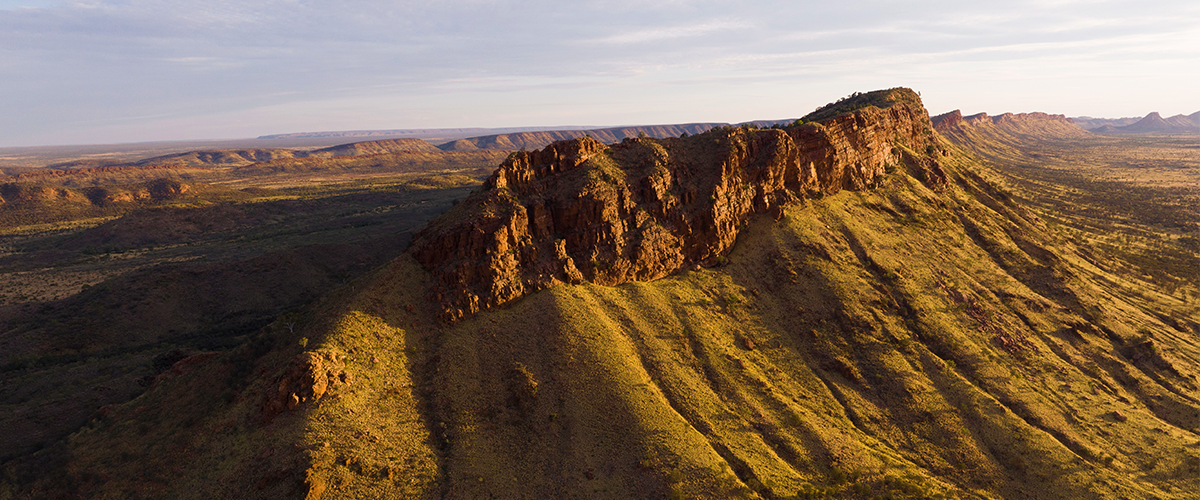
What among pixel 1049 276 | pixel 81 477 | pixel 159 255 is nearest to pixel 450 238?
pixel 81 477

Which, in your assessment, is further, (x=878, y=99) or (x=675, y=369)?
(x=878, y=99)

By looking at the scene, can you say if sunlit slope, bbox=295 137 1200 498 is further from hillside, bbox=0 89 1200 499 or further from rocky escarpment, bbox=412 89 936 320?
rocky escarpment, bbox=412 89 936 320

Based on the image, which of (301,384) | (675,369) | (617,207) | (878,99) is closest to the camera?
(301,384)

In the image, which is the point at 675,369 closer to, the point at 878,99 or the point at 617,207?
the point at 617,207

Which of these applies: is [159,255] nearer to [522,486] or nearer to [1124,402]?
[522,486]

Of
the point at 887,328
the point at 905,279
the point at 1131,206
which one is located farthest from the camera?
the point at 1131,206

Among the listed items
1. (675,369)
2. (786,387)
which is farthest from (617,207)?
(786,387)
